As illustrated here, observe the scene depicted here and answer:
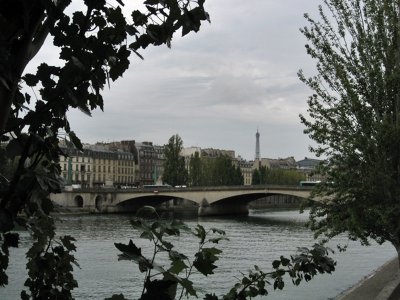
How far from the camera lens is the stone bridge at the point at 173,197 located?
72.0 metres

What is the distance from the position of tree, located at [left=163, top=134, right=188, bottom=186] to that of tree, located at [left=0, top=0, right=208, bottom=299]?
287 feet

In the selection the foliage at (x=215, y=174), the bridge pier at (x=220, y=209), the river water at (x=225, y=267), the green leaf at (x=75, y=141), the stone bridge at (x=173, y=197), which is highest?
the foliage at (x=215, y=174)

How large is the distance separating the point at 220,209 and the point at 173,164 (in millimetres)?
13894

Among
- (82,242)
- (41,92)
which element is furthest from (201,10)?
(82,242)

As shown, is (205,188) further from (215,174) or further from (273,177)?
(273,177)

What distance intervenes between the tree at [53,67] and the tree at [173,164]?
87452 mm

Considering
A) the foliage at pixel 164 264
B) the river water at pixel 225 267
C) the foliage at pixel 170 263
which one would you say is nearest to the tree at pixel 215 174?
the river water at pixel 225 267

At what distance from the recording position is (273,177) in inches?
5305

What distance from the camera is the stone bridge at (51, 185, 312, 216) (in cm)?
7200

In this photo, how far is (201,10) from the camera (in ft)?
5.99

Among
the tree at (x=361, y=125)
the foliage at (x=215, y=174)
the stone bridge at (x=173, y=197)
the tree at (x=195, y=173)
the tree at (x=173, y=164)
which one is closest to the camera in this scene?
the tree at (x=361, y=125)

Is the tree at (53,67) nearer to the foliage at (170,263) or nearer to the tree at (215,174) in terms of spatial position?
the foliage at (170,263)

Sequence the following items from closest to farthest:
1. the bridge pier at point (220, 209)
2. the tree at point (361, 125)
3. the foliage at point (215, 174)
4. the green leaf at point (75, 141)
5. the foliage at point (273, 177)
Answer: the green leaf at point (75, 141) → the tree at point (361, 125) → the bridge pier at point (220, 209) → the foliage at point (215, 174) → the foliage at point (273, 177)

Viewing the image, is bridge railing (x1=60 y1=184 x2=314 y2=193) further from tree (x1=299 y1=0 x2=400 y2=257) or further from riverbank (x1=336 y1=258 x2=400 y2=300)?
tree (x1=299 y1=0 x2=400 y2=257)
